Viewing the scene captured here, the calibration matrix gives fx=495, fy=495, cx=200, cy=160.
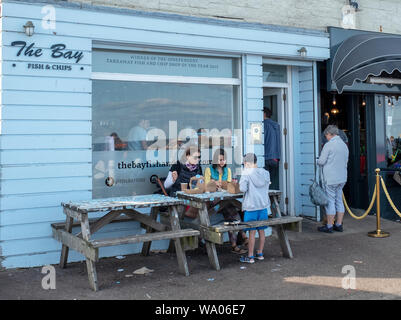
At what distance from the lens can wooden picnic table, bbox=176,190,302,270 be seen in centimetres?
620

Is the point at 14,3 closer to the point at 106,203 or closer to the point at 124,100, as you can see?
the point at 124,100

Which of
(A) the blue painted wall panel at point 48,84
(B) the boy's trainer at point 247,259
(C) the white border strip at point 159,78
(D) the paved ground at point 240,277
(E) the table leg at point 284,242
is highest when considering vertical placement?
(C) the white border strip at point 159,78

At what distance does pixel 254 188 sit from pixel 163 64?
258 cm

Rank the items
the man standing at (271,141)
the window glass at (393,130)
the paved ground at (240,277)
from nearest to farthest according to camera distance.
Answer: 1. the paved ground at (240,277)
2. the man standing at (271,141)
3. the window glass at (393,130)

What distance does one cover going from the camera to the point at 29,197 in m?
6.41

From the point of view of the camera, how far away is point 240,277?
231 inches

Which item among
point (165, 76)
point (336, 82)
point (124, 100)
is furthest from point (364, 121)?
point (124, 100)

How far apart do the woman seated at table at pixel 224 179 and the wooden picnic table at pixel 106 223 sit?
102 centimetres

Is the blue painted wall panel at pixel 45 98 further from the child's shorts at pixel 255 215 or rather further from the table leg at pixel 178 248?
the child's shorts at pixel 255 215

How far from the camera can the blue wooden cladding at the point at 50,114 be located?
6.29m

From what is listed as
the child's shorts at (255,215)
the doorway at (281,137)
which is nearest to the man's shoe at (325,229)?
the doorway at (281,137)

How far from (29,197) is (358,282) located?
4.19 meters

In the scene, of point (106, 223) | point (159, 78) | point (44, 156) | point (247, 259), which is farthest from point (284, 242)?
point (44, 156)

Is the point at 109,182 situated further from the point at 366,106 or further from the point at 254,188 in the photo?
the point at 366,106
